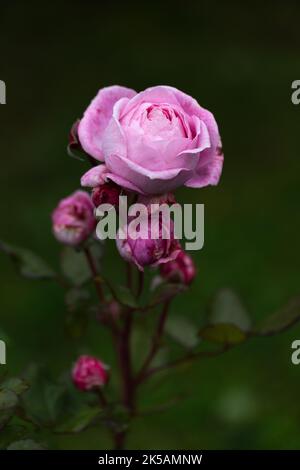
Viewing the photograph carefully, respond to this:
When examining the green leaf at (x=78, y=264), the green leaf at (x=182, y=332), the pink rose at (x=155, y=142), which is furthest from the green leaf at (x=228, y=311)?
the pink rose at (x=155, y=142)

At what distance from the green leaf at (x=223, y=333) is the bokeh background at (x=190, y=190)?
12 centimetres

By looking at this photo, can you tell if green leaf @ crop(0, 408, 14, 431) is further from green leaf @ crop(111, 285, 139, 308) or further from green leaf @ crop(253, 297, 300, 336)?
green leaf @ crop(253, 297, 300, 336)

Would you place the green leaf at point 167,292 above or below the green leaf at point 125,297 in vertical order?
above

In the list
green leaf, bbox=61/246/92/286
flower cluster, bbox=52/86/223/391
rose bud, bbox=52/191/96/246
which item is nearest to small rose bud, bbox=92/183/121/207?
flower cluster, bbox=52/86/223/391

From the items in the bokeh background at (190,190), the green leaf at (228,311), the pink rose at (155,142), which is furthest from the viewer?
the bokeh background at (190,190)

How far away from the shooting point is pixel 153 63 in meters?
2.35

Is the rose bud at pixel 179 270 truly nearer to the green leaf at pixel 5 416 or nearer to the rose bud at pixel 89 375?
the rose bud at pixel 89 375

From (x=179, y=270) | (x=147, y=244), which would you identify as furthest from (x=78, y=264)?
(x=147, y=244)

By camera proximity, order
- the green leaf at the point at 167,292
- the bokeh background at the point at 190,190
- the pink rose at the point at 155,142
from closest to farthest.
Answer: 1. the pink rose at the point at 155,142
2. the green leaf at the point at 167,292
3. the bokeh background at the point at 190,190

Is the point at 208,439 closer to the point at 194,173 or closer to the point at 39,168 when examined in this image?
the point at 194,173

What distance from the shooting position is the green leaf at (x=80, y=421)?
0.69 metres

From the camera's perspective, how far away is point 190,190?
1.88m

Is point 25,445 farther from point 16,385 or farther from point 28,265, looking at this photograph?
point 28,265

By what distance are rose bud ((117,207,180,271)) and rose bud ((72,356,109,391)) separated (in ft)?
0.52
